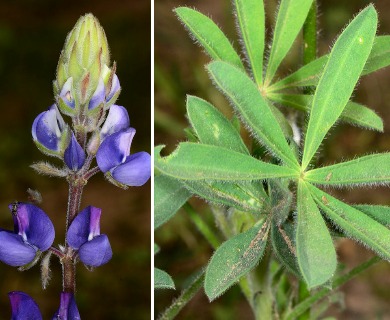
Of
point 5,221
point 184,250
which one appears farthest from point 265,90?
point 5,221

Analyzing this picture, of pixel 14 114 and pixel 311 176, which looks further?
pixel 14 114

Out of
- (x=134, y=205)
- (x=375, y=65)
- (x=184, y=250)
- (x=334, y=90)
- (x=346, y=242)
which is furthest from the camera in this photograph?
(x=134, y=205)

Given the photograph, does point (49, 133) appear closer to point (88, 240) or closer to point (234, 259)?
point (88, 240)

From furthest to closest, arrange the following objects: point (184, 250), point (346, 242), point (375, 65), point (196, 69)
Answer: point (346, 242) → point (196, 69) → point (184, 250) → point (375, 65)

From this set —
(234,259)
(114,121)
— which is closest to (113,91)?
(114,121)

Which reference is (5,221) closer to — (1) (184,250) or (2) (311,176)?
(1) (184,250)
